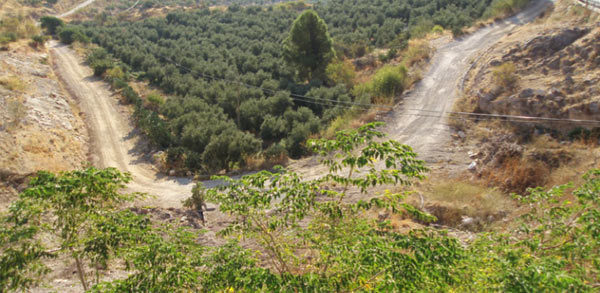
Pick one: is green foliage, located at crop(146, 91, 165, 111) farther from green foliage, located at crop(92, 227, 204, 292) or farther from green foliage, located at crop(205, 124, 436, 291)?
green foliage, located at crop(92, 227, 204, 292)

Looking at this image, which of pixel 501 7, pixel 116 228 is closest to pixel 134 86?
pixel 116 228

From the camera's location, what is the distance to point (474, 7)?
3656cm

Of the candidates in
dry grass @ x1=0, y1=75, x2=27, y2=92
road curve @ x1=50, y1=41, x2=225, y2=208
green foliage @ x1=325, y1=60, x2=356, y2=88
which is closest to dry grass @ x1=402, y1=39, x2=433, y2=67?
green foliage @ x1=325, y1=60, x2=356, y2=88

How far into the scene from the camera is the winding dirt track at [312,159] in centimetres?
1542

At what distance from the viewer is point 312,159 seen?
16500mm

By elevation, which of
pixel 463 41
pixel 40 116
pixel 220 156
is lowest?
pixel 220 156

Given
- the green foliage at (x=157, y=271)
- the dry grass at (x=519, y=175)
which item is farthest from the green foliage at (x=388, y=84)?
the green foliage at (x=157, y=271)

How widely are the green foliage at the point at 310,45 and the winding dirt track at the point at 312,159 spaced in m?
9.07

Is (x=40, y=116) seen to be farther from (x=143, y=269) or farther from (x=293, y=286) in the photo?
(x=293, y=286)

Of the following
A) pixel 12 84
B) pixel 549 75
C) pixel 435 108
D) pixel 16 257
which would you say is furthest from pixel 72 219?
pixel 12 84

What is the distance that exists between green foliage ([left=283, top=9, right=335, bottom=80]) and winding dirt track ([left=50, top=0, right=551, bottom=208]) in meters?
9.07

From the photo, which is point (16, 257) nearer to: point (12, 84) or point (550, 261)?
point (550, 261)

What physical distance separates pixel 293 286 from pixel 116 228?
2.91 m

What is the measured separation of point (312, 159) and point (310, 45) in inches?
576
